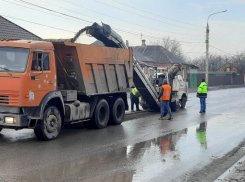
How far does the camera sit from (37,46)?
10375 millimetres

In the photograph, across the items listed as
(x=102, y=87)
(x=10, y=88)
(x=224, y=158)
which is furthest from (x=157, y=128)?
(x=10, y=88)

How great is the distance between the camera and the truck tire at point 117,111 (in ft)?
46.4

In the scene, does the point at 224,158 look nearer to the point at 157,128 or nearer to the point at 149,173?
the point at 149,173

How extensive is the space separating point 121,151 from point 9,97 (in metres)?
3.03

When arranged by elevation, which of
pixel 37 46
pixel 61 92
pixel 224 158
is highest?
pixel 37 46

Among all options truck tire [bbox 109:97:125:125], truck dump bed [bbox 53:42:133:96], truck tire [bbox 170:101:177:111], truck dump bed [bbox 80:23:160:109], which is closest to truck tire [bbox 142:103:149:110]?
truck dump bed [bbox 80:23:160:109]

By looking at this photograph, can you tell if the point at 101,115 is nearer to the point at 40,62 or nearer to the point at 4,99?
the point at 40,62

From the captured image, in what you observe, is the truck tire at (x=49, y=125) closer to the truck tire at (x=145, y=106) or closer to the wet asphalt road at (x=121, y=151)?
the wet asphalt road at (x=121, y=151)

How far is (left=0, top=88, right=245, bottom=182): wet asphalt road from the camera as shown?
7410 mm

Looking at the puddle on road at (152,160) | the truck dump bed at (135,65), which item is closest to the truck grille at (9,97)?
the puddle on road at (152,160)

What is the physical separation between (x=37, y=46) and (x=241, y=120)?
30.4 ft

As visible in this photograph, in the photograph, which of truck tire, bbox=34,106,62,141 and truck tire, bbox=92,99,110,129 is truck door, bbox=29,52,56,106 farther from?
truck tire, bbox=92,99,110,129

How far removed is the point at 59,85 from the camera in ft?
40.1

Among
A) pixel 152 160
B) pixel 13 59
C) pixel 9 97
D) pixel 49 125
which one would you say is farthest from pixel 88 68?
pixel 152 160
